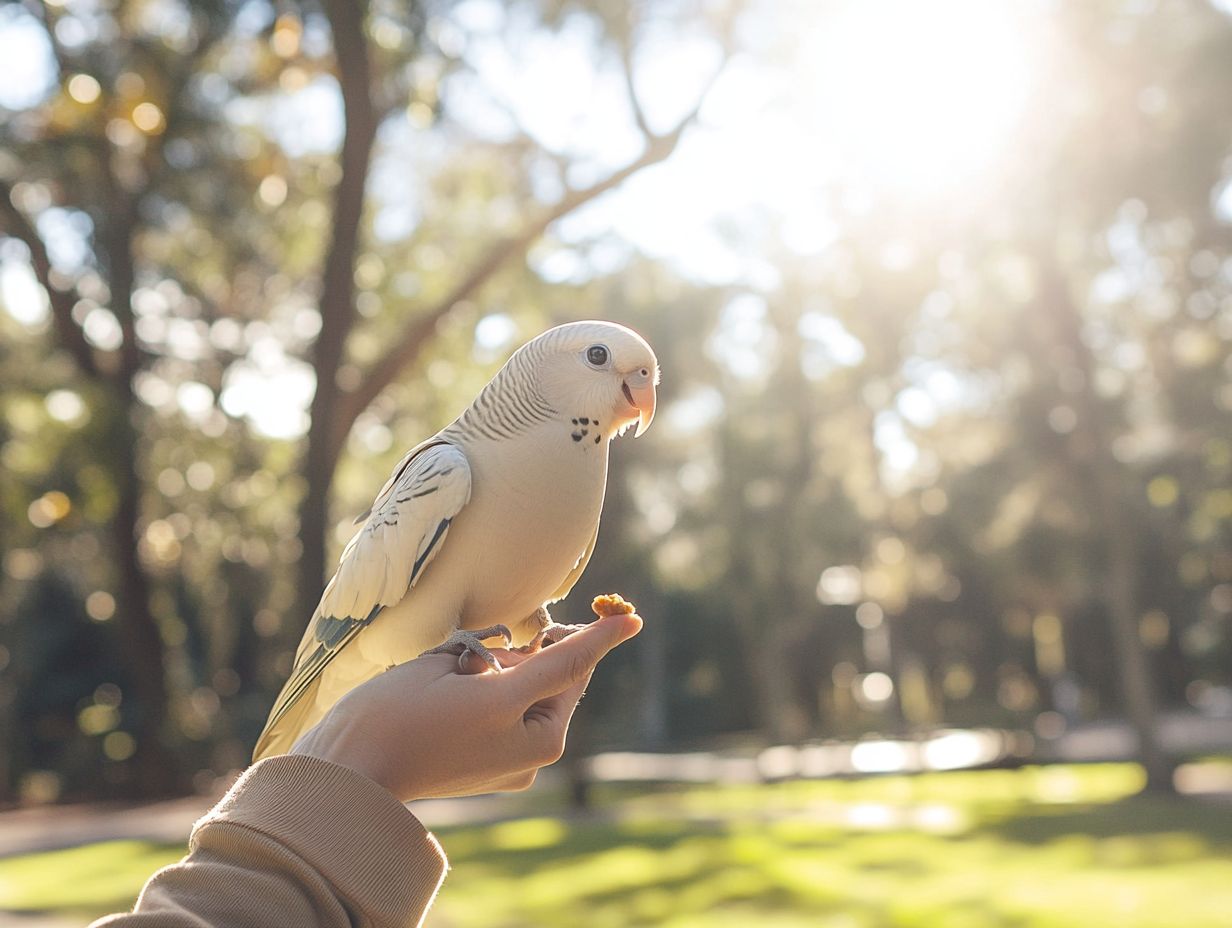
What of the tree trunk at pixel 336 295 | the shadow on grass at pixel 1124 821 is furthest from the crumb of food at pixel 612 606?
the shadow on grass at pixel 1124 821

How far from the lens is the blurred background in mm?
8977

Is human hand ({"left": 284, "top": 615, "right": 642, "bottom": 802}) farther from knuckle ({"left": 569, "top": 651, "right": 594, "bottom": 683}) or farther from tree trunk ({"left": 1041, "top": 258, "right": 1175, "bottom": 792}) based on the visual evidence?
tree trunk ({"left": 1041, "top": 258, "right": 1175, "bottom": 792})

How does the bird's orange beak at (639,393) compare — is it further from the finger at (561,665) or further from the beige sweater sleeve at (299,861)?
the beige sweater sleeve at (299,861)

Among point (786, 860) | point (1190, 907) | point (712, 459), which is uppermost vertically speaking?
point (712, 459)

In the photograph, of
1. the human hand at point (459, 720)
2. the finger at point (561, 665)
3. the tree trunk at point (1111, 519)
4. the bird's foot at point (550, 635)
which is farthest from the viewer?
the tree trunk at point (1111, 519)

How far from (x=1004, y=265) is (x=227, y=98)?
34.5 ft

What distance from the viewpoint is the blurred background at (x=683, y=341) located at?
8977 mm

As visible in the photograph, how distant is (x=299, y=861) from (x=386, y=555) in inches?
32.9

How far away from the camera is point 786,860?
10.4 metres

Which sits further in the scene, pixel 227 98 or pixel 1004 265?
pixel 1004 265

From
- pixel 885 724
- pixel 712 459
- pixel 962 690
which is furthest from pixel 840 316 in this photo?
pixel 962 690

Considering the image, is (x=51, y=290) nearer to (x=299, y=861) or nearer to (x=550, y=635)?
(x=550, y=635)

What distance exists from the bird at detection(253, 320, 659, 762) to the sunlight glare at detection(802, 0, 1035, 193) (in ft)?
25.0

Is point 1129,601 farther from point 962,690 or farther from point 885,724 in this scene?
point 962,690
